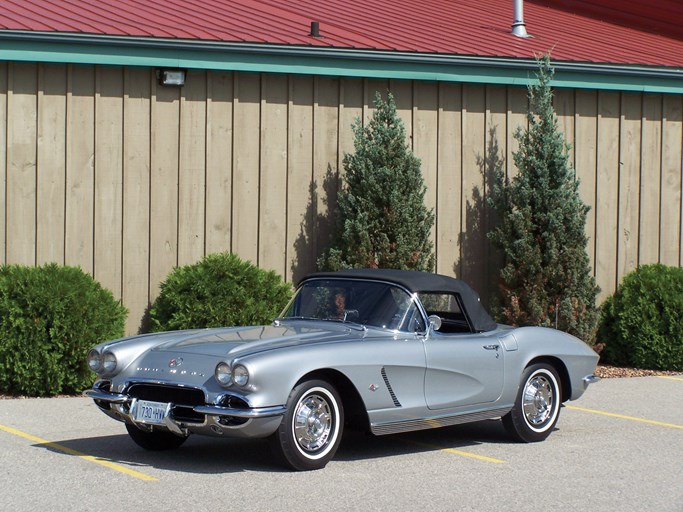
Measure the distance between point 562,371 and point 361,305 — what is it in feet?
6.38

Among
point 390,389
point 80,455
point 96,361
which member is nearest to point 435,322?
point 390,389

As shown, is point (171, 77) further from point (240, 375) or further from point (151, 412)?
point (240, 375)

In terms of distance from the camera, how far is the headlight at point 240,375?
6914mm

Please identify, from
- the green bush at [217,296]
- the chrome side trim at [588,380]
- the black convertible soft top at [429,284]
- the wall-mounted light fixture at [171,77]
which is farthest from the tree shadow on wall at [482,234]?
the black convertible soft top at [429,284]

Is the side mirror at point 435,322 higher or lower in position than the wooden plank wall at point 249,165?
lower

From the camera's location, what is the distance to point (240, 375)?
693 centimetres

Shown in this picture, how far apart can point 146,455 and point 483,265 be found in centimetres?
732

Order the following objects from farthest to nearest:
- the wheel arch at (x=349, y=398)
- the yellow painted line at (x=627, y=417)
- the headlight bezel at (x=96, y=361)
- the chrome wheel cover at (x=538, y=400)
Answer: the yellow painted line at (x=627, y=417), the chrome wheel cover at (x=538, y=400), the headlight bezel at (x=96, y=361), the wheel arch at (x=349, y=398)

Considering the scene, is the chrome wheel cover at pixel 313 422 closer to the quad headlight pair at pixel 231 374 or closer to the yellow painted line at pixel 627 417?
the quad headlight pair at pixel 231 374

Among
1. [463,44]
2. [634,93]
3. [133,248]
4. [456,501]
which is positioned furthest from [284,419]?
[634,93]

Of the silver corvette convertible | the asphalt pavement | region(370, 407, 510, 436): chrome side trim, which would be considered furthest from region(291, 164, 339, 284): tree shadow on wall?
region(370, 407, 510, 436): chrome side trim

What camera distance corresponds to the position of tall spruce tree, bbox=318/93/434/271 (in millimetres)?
12727

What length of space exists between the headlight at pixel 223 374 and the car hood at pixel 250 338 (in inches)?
6.0

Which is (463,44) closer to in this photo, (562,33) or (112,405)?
(562,33)
